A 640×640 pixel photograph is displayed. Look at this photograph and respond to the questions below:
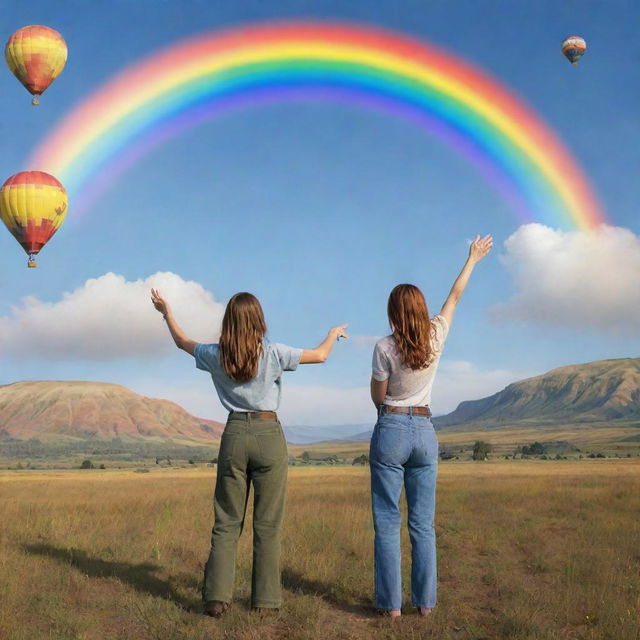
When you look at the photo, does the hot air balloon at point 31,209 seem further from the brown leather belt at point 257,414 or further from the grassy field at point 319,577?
the brown leather belt at point 257,414

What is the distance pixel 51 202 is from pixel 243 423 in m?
31.1

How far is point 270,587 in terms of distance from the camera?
7.21 meters

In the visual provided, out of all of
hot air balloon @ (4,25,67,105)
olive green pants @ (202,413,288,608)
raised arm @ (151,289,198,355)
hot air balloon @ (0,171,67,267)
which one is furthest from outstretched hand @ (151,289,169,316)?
hot air balloon @ (4,25,67,105)

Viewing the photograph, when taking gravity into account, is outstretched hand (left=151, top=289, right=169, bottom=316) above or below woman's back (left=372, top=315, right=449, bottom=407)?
above

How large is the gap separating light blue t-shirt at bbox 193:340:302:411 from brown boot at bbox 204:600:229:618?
74.9 inches

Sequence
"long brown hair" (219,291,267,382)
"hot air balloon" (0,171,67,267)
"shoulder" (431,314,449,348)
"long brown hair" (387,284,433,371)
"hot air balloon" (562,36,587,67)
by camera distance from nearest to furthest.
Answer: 1. "long brown hair" (387,284,433,371)
2. "long brown hair" (219,291,267,382)
3. "shoulder" (431,314,449,348)
4. "hot air balloon" (0,171,67,267)
5. "hot air balloon" (562,36,587,67)

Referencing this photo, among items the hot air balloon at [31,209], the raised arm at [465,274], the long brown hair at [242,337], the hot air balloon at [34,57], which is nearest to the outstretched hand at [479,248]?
the raised arm at [465,274]

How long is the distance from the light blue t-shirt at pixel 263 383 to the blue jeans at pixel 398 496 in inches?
43.0

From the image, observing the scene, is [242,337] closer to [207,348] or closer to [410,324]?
[207,348]

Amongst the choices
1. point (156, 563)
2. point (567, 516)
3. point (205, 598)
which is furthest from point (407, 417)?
point (567, 516)

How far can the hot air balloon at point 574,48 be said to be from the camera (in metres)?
71.1

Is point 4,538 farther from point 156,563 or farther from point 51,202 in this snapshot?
point 51,202

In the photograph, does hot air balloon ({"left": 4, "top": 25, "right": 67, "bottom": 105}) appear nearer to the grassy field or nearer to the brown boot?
the grassy field

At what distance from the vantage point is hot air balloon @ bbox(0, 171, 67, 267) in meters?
34.4
